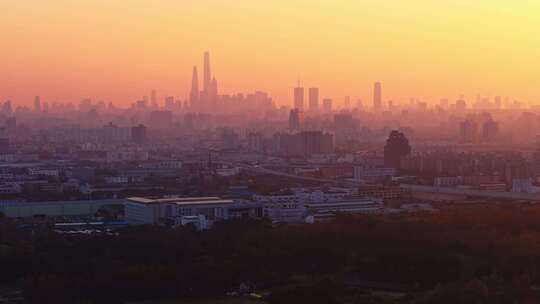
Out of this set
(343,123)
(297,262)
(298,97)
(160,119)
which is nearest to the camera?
(297,262)

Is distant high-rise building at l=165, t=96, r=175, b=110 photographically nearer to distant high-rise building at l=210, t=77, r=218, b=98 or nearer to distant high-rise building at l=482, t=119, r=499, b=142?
distant high-rise building at l=210, t=77, r=218, b=98

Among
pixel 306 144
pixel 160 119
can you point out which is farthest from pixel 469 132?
pixel 160 119

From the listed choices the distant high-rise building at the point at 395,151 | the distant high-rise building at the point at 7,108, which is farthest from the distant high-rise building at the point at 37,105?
the distant high-rise building at the point at 395,151

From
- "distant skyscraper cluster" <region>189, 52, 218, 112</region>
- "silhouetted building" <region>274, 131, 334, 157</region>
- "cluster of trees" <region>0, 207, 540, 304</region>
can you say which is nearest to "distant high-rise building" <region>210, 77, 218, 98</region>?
"distant skyscraper cluster" <region>189, 52, 218, 112</region>

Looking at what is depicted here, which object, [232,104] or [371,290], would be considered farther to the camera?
[232,104]

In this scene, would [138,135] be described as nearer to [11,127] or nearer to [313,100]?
[11,127]

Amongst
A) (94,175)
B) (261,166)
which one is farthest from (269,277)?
(261,166)

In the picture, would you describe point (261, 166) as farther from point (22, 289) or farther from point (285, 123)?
point (285, 123)

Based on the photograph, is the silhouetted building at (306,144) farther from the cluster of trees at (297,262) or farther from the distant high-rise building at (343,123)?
the cluster of trees at (297,262)
